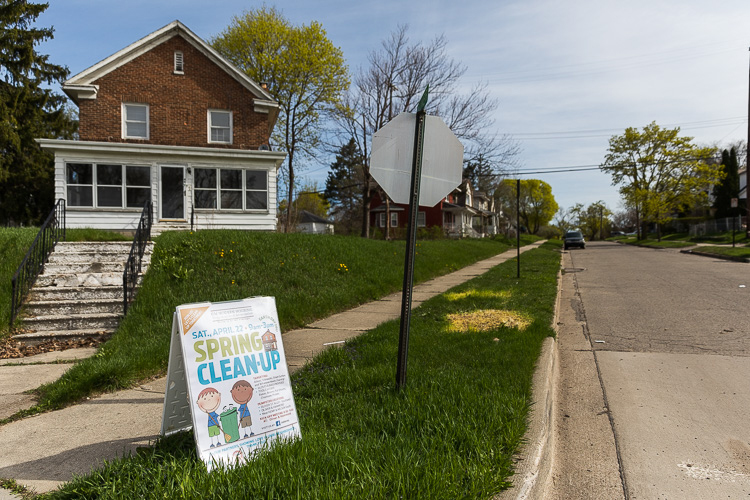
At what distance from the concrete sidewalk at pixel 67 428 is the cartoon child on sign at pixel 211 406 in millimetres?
994

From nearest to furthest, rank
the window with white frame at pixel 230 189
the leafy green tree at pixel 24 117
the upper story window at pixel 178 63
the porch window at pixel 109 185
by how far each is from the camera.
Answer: the porch window at pixel 109 185
the window with white frame at pixel 230 189
the upper story window at pixel 178 63
the leafy green tree at pixel 24 117

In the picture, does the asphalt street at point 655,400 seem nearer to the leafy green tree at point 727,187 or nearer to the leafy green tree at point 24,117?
the leafy green tree at point 24,117

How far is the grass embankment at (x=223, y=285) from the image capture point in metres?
5.65

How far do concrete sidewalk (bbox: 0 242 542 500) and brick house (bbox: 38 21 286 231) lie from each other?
45.0 feet

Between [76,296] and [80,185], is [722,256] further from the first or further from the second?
[80,185]

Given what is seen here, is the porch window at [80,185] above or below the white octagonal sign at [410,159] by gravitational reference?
above

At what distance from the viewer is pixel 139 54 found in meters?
21.0

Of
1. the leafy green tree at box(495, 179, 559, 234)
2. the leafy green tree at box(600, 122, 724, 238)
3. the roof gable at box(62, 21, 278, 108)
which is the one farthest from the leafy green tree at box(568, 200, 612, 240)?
the roof gable at box(62, 21, 278, 108)

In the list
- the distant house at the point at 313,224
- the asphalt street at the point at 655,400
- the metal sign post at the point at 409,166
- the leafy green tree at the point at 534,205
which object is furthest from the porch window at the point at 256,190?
the leafy green tree at the point at 534,205

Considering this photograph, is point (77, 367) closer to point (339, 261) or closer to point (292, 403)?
point (292, 403)

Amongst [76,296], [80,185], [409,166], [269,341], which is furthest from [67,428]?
[80,185]

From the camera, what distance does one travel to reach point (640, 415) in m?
4.68

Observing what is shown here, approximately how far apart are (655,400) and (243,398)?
13.0ft

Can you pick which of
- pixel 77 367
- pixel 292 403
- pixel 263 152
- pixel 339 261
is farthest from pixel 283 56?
pixel 292 403
